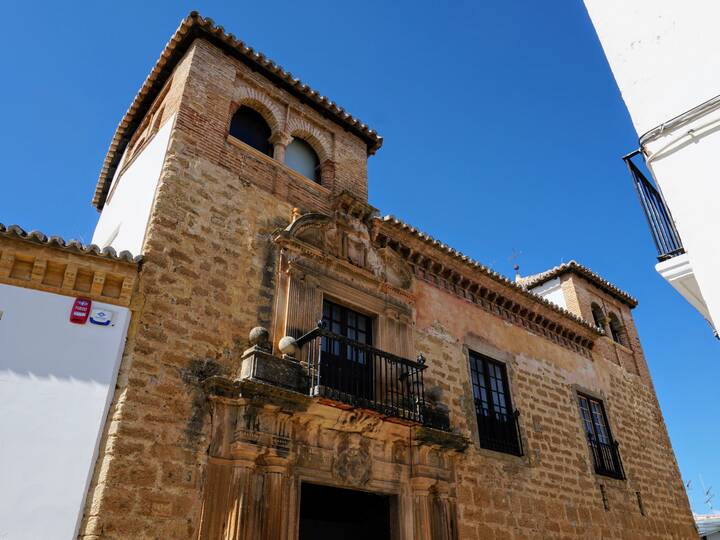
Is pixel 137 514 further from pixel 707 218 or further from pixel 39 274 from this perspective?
pixel 707 218

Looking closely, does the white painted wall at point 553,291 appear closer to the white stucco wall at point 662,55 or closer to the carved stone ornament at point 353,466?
the carved stone ornament at point 353,466

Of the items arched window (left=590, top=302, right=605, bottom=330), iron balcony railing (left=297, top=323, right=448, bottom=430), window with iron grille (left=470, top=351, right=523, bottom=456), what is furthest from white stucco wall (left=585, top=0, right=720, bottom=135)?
arched window (left=590, top=302, right=605, bottom=330)

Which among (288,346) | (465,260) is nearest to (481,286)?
(465,260)

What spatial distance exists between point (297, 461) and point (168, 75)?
6548 mm

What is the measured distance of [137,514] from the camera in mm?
4918

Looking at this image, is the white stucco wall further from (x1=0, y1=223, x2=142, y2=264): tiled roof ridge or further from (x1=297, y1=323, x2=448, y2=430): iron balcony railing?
(x1=0, y1=223, x2=142, y2=264): tiled roof ridge

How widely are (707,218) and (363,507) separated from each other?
5481mm

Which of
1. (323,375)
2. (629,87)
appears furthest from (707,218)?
(323,375)

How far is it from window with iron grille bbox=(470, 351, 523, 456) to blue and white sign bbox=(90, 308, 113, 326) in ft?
19.3

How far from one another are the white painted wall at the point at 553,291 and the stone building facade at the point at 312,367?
94.5 inches

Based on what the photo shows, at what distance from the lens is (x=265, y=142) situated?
28.7 ft

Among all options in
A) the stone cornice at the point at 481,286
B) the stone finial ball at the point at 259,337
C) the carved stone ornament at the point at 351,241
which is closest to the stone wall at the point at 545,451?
the stone cornice at the point at 481,286

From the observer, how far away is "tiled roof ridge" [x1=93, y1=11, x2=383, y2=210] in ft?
27.3

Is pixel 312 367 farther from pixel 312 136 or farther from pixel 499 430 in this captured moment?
pixel 312 136
